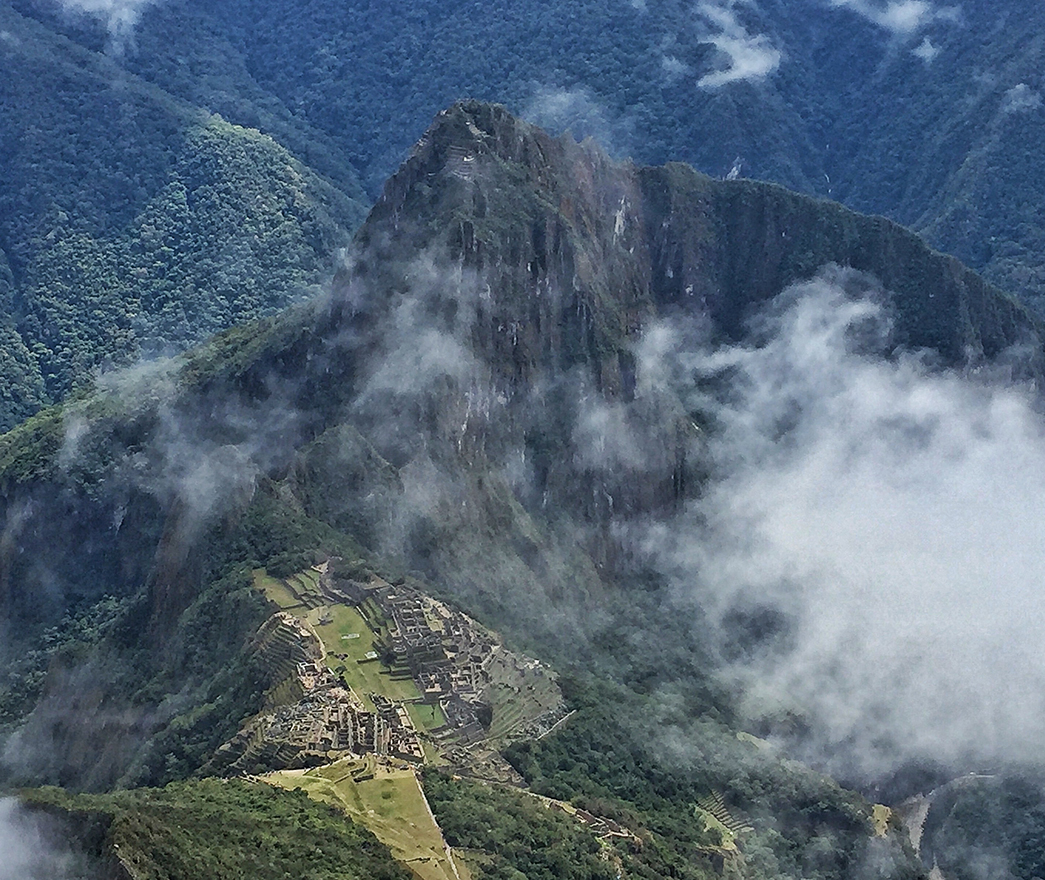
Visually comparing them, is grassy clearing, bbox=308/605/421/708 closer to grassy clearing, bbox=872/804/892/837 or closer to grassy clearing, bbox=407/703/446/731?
grassy clearing, bbox=407/703/446/731

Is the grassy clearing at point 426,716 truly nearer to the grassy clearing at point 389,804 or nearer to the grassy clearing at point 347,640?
the grassy clearing at point 347,640

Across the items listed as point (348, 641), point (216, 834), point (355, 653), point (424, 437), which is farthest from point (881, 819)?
point (216, 834)

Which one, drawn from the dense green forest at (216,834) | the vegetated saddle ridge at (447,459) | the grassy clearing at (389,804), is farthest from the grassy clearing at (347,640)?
the dense green forest at (216,834)

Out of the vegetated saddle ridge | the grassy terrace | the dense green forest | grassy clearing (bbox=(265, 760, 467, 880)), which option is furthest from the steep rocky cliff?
the dense green forest

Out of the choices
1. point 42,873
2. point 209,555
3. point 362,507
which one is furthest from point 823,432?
point 42,873

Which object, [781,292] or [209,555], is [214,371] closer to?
[209,555]
